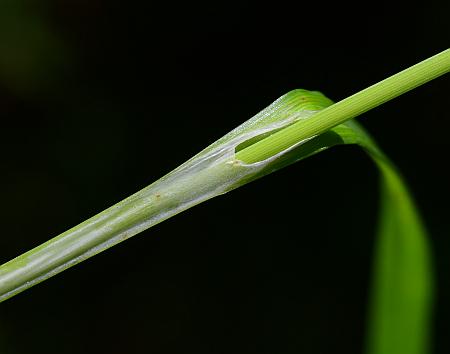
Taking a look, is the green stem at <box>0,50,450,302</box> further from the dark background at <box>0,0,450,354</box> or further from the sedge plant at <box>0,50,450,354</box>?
the dark background at <box>0,0,450,354</box>

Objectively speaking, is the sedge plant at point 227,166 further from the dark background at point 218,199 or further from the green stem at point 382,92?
the dark background at point 218,199

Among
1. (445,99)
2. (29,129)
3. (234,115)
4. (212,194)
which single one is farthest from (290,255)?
(212,194)

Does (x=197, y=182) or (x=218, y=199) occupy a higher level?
(x=218, y=199)

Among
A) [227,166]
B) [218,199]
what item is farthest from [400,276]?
[218,199]

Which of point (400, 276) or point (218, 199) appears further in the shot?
point (218, 199)

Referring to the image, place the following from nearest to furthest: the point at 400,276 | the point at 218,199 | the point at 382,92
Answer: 1. the point at 382,92
2. the point at 400,276
3. the point at 218,199

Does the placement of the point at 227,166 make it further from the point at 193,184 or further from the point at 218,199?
the point at 218,199

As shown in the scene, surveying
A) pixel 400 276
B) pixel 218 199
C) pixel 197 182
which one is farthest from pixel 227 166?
pixel 218 199

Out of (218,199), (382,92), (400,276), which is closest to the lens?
(382,92)

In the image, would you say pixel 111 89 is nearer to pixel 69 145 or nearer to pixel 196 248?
pixel 69 145
